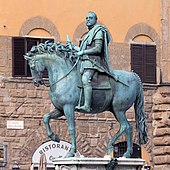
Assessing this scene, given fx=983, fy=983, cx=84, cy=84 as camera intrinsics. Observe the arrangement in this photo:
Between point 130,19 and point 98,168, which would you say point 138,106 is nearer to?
point 98,168

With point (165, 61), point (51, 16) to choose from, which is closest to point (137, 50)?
point (165, 61)

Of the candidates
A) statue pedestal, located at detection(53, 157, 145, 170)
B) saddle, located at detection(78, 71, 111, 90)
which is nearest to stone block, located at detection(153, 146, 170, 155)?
statue pedestal, located at detection(53, 157, 145, 170)

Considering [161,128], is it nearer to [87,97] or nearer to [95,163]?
[87,97]

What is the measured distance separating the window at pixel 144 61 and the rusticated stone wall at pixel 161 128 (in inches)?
18.8

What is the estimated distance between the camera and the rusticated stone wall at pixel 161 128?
89.4ft

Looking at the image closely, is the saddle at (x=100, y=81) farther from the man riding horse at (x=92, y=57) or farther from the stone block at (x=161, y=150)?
the stone block at (x=161, y=150)

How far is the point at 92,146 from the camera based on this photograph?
26.8 metres

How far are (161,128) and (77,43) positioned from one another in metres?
3.35

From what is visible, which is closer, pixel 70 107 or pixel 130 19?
pixel 70 107

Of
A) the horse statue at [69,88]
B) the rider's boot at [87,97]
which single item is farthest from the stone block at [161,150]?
the rider's boot at [87,97]

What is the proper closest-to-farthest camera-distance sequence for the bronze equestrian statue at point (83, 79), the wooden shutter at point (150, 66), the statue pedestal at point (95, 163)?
the statue pedestal at point (95, 163) < the bronze equestrian statue at point (83, 79) < the wooden shutter at point (150, 66)

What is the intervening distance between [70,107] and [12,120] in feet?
33.5

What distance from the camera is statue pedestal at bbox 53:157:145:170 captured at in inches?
613

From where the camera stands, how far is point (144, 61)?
90.1 ft
